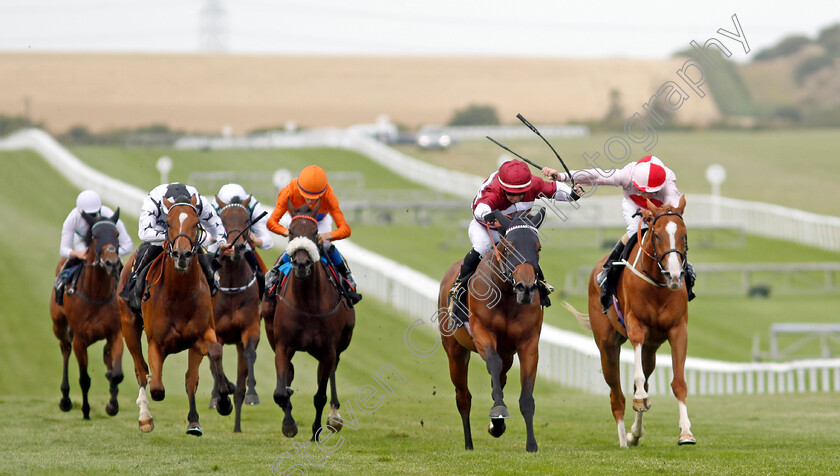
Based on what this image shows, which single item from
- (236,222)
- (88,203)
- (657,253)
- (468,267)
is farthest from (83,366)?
(657,253)

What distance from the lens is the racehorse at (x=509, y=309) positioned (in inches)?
356

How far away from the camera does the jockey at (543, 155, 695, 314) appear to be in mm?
9914

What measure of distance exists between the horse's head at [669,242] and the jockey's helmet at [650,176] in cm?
46

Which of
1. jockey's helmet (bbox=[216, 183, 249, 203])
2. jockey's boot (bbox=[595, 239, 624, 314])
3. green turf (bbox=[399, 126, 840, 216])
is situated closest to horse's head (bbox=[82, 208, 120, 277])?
jockey's helmet (bbox=[216, 183, 249, 203])

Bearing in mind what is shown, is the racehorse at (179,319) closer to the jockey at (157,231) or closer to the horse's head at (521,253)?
the jockey at (157,231)

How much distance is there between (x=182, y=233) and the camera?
9.36 metres

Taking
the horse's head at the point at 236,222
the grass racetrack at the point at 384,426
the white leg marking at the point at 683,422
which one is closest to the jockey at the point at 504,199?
the white leg marking at the point at 683,422

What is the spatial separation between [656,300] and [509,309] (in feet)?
3.80

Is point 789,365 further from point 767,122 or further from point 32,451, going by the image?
point 767,122

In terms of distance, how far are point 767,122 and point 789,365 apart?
55.0 metres

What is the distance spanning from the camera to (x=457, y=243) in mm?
30312

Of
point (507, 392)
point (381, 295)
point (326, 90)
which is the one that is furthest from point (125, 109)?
point (507, 392)

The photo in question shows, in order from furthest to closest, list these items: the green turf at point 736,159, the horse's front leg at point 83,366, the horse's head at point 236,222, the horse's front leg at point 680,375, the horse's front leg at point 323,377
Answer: the green turf at point 736,159 → the horse's front leg at point 83,366 → the horse's head at point 236,222 → the horse's front leg at point 323,377 → the horse's front leg at point 680,375

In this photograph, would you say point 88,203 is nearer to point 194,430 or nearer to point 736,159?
point 194,430
